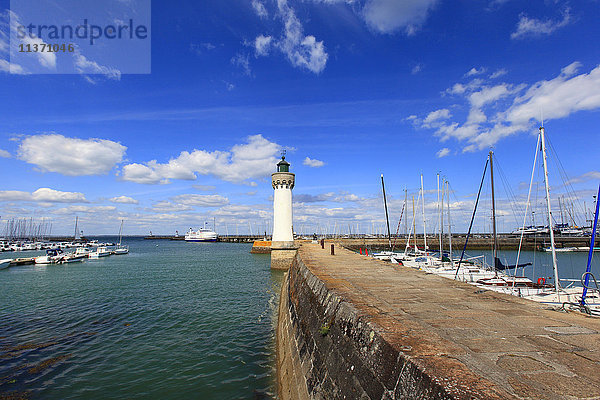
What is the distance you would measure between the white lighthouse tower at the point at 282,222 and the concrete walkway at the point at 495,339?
90.0 ft

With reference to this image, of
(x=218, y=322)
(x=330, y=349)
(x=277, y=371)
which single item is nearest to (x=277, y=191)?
(x=218, y=322)

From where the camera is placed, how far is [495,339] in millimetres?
4402

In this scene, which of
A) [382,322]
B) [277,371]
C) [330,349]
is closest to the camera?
[382,322]

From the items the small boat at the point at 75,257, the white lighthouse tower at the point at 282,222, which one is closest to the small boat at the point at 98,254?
the small boat at the point at 75,257

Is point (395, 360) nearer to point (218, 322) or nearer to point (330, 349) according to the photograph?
point (330, 349)

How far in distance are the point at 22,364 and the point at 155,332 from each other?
14.2 ft

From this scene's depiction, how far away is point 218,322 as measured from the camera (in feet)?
48.2

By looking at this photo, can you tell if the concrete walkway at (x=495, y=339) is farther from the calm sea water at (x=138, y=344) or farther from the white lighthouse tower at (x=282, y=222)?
the white lighthouse tower at (x=282, y=222)

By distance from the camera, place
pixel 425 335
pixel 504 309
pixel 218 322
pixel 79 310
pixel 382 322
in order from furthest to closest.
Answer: pixel 79 310, pixel 218 322, pixel 504 309, pixel 382 322, pixel 425 335

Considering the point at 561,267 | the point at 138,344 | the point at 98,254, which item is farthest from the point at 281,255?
the point at 98,254

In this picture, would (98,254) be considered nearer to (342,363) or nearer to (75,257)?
(75,257)

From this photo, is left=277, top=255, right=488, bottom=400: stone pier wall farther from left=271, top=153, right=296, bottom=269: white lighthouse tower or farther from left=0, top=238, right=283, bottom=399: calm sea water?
left=271, top=153, right=296, bottom=269: white lighthouse tower

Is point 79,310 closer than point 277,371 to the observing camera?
No

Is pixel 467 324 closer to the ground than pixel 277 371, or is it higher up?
higher up
